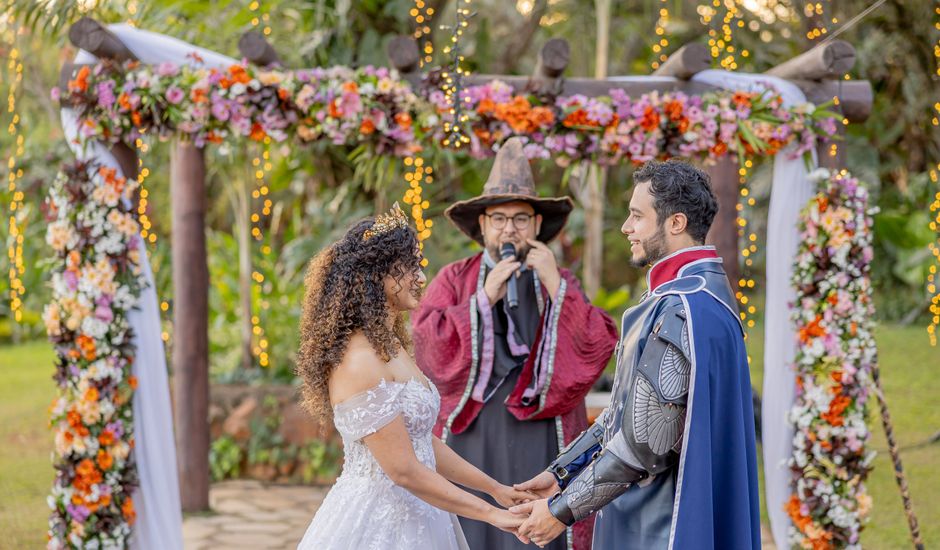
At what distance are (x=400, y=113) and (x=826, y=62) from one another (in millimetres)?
2106

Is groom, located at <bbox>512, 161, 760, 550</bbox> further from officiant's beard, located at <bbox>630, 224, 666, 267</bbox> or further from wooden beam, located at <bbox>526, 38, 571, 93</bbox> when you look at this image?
wooden beam, located at <bbox>526, 38, 571, 93</bbox>

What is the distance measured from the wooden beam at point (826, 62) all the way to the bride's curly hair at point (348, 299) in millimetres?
2887

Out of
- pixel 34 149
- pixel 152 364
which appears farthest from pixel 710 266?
pixel 34 149

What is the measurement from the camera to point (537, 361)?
386 cm

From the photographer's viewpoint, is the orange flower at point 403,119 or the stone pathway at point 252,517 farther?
the stone pathway at point 252,517

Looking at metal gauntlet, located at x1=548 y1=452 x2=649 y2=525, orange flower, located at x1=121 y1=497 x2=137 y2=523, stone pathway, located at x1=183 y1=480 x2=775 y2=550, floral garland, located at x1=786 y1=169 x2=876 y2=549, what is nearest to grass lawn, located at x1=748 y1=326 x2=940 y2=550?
floral garland, located at x1=786 y1=169 x2=876 y2=549

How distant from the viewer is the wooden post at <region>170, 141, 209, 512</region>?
21.0 feet

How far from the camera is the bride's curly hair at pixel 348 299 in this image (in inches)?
106

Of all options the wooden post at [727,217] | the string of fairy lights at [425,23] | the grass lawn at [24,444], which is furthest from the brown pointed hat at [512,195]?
the grass lawn at [24,444]

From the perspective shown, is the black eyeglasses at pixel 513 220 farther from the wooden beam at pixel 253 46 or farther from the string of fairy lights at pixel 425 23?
the wooden beam at pixel 253 46

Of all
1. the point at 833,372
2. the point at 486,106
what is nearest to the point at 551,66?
the point at 486,106

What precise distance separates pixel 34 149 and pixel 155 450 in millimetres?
6645

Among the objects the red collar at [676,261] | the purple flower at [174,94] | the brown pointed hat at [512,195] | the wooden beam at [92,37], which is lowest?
the red collar at [676,261]

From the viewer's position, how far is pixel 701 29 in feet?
38.4
